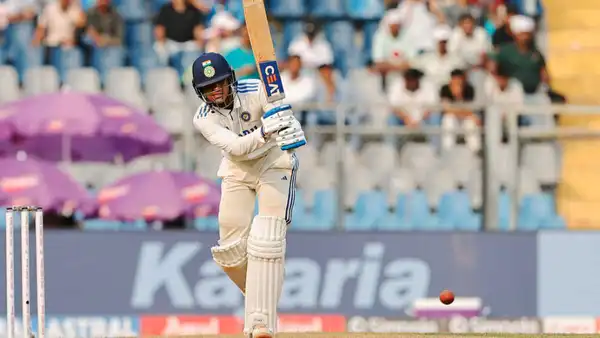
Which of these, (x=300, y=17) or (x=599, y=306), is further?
(x=300, y=17)

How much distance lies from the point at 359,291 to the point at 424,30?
3.68 metres

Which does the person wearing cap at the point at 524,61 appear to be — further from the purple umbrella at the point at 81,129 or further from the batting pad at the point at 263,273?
the batting pad at the point at 263,273

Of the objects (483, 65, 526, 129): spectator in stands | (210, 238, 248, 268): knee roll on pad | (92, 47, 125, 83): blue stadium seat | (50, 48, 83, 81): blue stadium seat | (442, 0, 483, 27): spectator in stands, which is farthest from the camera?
(442, 0, 483, 27): spectator in stands

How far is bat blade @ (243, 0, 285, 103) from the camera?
7.59m

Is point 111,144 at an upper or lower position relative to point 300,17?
lower

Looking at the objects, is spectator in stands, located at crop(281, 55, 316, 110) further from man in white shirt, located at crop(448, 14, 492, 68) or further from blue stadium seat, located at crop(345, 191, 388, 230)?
man in white shirt, located at crop(448, 14, 492, 68)

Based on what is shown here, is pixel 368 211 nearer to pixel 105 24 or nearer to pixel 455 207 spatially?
pixel 455 207

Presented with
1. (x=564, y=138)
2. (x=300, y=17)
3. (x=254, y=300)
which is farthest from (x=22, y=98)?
(x=254, y=300)

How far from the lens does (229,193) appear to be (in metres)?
7.96

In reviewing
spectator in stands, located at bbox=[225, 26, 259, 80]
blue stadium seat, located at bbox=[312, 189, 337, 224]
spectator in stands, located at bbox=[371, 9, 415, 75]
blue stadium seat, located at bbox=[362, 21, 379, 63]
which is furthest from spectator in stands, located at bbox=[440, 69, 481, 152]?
spectator in stands, located at bbox=[225, 26, 259, 80]

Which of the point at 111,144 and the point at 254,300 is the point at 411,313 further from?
the point at 254,300

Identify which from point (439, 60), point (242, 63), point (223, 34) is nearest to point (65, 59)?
point (223, 34)

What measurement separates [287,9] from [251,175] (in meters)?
7.90

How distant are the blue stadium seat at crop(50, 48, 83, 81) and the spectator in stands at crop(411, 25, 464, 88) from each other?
3.48m
